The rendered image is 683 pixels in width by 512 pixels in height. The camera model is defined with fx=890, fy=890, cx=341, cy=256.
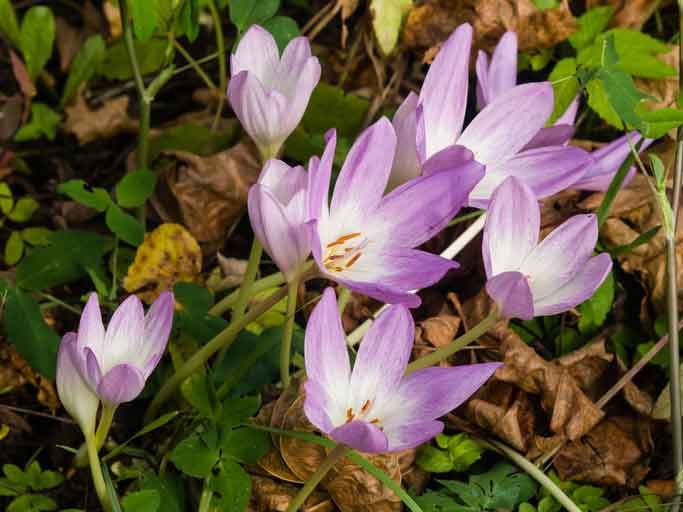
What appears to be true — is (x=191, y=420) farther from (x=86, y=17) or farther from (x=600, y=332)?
(x=86, y=17)

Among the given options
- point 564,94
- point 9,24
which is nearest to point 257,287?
point 564,94

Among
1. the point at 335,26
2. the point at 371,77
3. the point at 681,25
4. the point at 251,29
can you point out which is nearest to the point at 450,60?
the point at 251,29

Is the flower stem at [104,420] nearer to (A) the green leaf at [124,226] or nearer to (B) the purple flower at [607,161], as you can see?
(A) the green leaf at [124,226]

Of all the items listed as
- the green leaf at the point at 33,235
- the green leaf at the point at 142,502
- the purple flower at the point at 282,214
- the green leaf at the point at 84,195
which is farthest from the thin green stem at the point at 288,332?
the green leaf at the point at 33,235

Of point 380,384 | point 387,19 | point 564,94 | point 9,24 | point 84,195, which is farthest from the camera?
point 9,24

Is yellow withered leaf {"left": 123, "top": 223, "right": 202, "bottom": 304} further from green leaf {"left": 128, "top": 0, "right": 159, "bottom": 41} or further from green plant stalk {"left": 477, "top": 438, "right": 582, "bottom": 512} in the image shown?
green plant stalk {"left": 477, "top": 438, "right": 582, "bottom": 512}

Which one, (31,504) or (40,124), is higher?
(40,124)

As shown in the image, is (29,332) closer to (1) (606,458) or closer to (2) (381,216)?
(2) (381,216)
